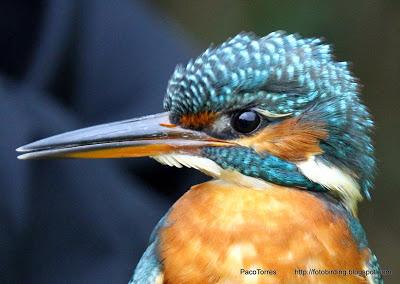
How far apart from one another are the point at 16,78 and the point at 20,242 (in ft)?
1.53

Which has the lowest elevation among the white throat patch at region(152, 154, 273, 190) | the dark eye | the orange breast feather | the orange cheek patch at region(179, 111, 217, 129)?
the orange breast feather

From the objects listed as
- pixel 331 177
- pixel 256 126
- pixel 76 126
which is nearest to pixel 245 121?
pixel 256 126

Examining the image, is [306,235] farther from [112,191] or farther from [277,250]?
[112,191]

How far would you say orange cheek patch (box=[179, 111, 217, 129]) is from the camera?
114 centimetres

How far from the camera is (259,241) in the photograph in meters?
1.16

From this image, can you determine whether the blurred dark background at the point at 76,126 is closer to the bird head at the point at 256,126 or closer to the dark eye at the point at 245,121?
the bird head at the point at 256,126

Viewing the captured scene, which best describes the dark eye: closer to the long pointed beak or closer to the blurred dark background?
the long pointed beak

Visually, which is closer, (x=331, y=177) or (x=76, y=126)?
(x=331, y=177)

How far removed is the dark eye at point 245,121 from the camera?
1126 mm

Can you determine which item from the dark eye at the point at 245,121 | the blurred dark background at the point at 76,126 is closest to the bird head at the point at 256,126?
the dark eye at the point at 245,121

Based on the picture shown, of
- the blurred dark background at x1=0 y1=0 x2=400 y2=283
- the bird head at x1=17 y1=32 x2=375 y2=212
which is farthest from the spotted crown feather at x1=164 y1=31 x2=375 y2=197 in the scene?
the blurred dark background at x1=0 y1=0 x2=400 y2=283

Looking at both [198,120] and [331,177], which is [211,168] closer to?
[198,120]

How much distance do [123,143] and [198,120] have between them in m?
0.12

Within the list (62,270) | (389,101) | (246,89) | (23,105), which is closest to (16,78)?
(23,105)
